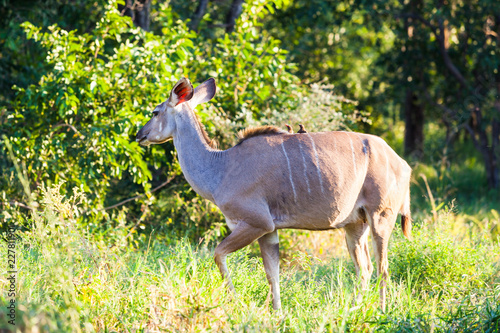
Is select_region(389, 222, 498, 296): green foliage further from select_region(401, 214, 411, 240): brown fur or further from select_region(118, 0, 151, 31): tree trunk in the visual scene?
select_region(118, 0, 151, 31): tree trunk

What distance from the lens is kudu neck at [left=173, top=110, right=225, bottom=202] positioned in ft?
15.7

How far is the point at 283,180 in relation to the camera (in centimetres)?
459

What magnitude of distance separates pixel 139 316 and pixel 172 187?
3.66m

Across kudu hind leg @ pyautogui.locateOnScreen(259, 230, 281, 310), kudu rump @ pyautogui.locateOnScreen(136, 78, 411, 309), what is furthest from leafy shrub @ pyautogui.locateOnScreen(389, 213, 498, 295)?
kudu hind leg @ pyautogui.locateOnScreen(259, 230, 281, 310)

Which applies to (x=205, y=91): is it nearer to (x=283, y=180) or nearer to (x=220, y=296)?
(x=283, y=180)

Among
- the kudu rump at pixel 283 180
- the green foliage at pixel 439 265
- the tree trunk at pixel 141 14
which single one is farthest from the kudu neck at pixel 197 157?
the tree trunk at pixel 141 14

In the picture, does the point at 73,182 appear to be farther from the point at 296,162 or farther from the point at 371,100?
the point at 371,100

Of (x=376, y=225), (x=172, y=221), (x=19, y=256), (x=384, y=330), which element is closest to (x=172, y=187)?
(x=172, y=221)

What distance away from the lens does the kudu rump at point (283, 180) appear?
4516mm

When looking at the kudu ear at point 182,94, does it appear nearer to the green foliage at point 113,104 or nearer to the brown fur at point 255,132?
the brown fur at point 255,132

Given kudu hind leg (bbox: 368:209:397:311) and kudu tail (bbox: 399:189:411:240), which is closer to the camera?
kudu hind leg (bbox: 368:209:397:311)

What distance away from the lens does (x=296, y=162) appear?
183 inches

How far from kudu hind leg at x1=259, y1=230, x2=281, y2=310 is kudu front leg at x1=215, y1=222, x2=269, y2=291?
340 millimetres

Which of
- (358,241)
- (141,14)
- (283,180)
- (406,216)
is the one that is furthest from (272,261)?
(141,14)
